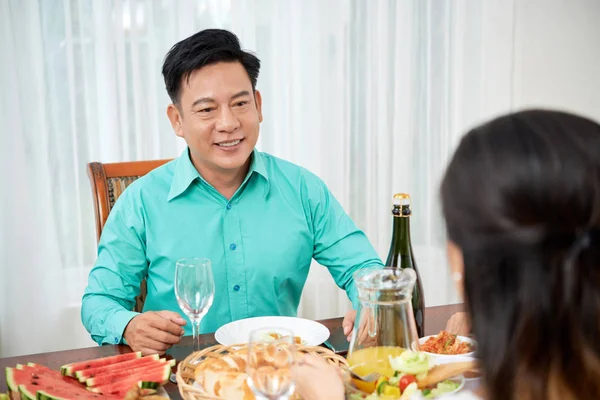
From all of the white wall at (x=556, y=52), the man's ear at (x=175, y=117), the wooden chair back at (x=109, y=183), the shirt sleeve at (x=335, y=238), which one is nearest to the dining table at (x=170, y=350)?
the shirt sleeve at (x=335, y=238)

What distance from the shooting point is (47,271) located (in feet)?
9.30

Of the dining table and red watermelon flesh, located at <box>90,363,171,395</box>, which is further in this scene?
the dining table

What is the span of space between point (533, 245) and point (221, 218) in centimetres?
140

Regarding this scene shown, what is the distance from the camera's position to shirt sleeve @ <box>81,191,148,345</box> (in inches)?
70.4

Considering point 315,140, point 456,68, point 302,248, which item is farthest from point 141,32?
point 456,68

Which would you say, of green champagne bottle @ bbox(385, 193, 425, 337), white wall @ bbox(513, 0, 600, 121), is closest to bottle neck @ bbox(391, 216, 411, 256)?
green champagne bottle @ bbox(385, 193, 425, 337)

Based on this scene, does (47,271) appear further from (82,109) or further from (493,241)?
(493,241)

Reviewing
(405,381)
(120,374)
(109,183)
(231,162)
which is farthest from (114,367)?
(109,183)

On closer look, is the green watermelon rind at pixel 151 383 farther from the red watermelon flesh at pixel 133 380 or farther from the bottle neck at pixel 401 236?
the bottle neck at pixel 401 236

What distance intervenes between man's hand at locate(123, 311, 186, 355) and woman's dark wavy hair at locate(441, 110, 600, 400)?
0.91m

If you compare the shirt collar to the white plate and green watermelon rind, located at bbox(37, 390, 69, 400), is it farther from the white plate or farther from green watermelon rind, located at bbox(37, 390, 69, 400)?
green watermelon rind, located at bbox(37, 390, 69, 400)

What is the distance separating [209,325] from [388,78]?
172cm

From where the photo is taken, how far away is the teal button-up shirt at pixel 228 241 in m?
1.95

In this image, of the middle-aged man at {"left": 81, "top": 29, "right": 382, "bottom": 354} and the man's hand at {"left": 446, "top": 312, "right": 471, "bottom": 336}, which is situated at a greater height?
the middle-aged man at {"left": 81, "top": 29, "right": 382, "bottom": 354}
